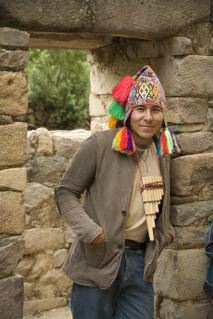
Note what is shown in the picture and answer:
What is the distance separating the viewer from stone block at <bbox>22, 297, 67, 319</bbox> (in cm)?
499

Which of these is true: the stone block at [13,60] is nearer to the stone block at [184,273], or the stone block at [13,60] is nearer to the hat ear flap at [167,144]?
the hat ear flap at [167,144]

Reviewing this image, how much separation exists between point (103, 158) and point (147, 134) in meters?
0.27

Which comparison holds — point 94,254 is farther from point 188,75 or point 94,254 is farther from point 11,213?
point 188,75

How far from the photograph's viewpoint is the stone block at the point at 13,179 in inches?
130

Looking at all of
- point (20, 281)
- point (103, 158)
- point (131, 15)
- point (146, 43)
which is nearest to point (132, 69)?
point (146, 43)

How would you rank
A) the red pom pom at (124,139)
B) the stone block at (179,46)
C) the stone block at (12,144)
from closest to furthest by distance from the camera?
the red pom pom at (124,139) < the stone block at (12,144) < the stone block at (179,46)

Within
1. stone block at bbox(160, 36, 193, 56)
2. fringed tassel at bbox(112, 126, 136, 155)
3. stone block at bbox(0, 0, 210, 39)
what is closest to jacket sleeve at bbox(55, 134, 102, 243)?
fringed tassel at bbox(112, 126, 136, 155)

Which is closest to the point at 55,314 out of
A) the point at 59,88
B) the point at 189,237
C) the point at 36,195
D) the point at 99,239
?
the point at 36,195

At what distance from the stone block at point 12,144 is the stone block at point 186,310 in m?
1.54

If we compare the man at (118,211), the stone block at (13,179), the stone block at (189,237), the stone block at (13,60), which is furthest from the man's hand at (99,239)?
the stone block at (189,237)

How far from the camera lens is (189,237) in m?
4.02

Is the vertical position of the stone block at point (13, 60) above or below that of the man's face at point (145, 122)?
above

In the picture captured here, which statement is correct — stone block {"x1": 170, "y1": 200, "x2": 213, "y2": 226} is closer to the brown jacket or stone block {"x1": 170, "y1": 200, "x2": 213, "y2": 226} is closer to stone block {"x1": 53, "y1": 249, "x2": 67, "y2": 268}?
the brown jacket

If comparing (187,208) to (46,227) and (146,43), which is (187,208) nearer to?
(146,43)
